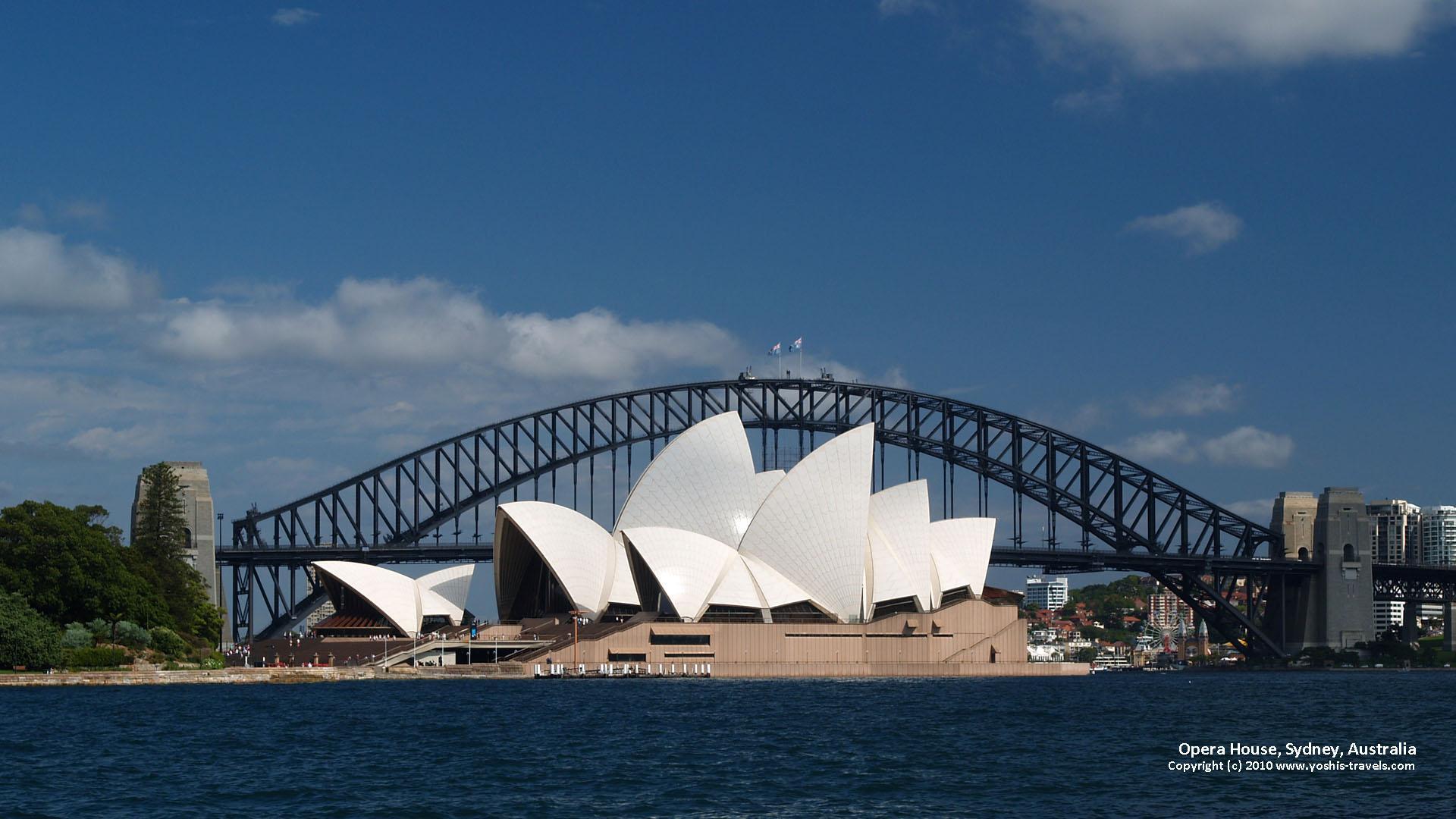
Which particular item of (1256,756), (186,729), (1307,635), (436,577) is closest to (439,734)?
(186,729)

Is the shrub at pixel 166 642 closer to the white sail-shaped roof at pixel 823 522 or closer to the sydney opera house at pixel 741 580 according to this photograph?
the sydney opera house at pixel 741 580

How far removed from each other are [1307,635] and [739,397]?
50257mm

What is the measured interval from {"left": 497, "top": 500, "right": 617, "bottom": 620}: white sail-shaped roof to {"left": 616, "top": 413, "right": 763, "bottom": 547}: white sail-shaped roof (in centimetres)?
227

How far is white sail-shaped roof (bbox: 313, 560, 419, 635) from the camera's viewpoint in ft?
346

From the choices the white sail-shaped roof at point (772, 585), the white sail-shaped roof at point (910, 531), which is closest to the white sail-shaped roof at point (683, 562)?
the white sail-shaped roof at point (772, 585)

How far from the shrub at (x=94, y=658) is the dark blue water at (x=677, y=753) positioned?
4.70 feet

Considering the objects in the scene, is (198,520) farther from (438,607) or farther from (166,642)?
(166,642)

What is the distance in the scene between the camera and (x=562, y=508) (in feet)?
347

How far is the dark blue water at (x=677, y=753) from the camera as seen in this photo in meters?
37.5

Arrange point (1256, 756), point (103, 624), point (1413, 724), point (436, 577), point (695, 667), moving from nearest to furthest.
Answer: point (1256, 756)
point (1413, 724)
point (103, 624)
point (695, 667)
point (436, 577)

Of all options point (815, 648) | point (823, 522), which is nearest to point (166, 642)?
point (815, 648)

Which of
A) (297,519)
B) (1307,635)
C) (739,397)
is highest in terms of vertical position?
(739,397)

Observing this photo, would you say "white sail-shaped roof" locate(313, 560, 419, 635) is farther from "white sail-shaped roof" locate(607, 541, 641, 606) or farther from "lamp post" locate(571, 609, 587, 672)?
"white sail-shaped roof" locate(607, 541, 641, 606)

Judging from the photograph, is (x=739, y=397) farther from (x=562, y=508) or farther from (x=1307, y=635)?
(x=1307, y=635)
